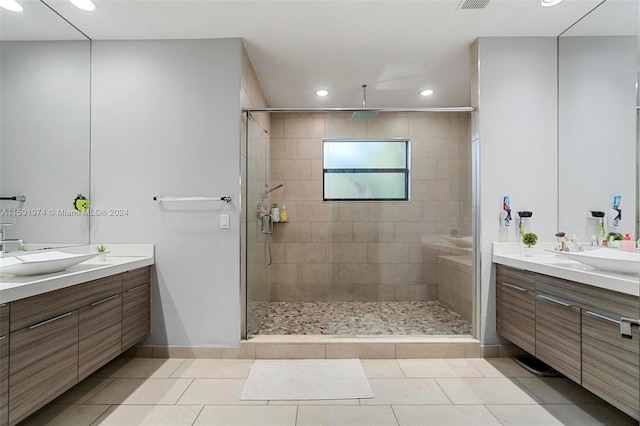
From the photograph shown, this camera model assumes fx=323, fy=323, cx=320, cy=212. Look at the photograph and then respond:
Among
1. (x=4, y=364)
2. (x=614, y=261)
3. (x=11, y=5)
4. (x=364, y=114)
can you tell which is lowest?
(x=4, y=364)

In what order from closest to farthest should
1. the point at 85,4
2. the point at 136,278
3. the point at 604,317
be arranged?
the point at 604,317 → the point at 85,4 → the point at 136,278

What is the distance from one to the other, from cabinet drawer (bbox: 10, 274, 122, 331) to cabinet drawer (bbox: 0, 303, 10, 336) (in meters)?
0.02

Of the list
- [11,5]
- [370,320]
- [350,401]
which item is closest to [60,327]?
[350,401]

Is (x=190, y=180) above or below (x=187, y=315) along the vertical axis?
above

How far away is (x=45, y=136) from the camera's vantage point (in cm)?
231

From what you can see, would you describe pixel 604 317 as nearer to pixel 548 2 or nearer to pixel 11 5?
pixel 548 2

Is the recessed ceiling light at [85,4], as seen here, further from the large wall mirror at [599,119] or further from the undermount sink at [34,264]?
the large wall mirror at [599,119]

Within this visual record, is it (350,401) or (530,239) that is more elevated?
(530,239)

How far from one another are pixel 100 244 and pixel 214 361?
1339mm

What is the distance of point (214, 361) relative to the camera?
2.59m

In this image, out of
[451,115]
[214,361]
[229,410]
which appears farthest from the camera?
[451,115]

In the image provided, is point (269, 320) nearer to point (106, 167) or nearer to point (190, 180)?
point (190, 180)

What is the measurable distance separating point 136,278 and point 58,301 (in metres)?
0.72

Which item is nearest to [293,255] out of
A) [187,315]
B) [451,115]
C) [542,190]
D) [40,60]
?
[187,315]
